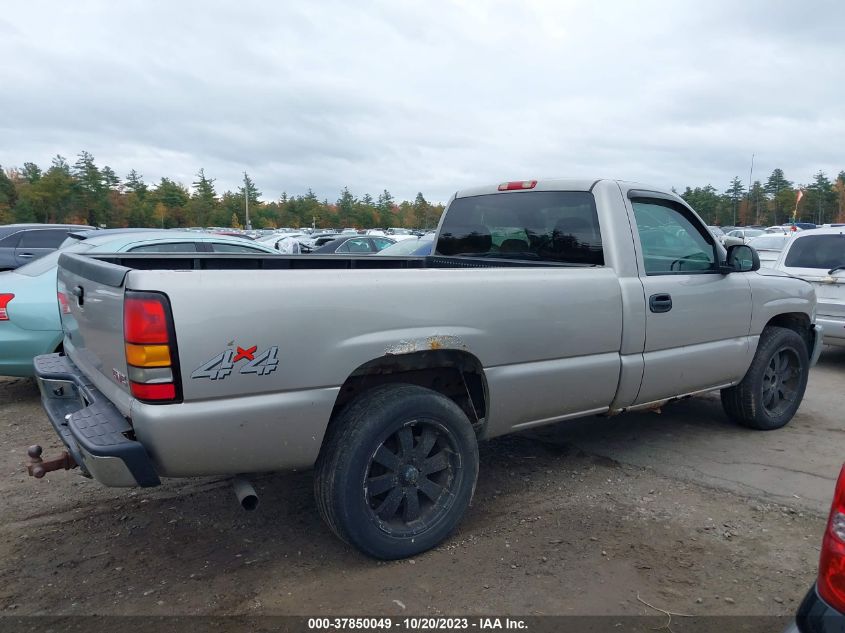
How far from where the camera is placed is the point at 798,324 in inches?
218

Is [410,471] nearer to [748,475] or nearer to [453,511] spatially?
[453,511]

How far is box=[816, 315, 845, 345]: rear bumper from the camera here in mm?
7678

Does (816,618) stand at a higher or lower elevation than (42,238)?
lower

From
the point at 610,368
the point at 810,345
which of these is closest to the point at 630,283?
the point at 610,368

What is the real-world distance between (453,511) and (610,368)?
1344mm

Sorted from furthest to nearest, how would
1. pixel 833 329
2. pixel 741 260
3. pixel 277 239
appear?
pixel 277 239, pixel 833 329, pixel 741 260

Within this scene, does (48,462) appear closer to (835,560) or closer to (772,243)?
(835,560)

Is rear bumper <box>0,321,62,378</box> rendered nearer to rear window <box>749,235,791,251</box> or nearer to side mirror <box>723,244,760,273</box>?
side mirror <box>723,244,760,273</box>

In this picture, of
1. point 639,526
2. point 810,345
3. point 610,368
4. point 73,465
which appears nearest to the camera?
point 73,465

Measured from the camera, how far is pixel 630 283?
3.96m

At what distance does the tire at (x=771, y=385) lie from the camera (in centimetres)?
506

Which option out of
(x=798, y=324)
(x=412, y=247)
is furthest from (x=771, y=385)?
(x=412, y=247)

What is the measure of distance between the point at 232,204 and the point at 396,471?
8261 cm

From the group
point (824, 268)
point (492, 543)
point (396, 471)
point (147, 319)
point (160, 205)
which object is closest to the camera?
point (147, 319)
